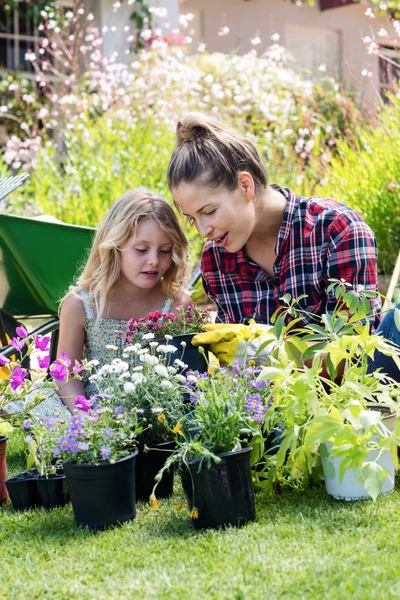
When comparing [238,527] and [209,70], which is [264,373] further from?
[209,70]

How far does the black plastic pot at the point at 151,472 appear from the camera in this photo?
2.07 m

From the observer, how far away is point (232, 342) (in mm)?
2223

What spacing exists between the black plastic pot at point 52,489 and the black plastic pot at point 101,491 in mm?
187

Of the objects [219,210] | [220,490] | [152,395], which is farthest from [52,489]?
[219,210]

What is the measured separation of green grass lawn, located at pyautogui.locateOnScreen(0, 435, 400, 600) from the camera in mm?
1502

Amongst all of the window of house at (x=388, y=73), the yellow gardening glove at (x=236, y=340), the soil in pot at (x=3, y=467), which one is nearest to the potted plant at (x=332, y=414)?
the yellow gardening glove at (x=236, y=340)

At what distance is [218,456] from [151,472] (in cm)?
36

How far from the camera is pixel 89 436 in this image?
1866 millimetres

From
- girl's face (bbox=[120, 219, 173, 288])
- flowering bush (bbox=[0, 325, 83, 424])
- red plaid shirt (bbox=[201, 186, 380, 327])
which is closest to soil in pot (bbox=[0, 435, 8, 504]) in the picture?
flowering bush (bbox=[0, 325, 83, 424])

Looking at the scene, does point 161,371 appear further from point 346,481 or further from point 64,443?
point 346,481

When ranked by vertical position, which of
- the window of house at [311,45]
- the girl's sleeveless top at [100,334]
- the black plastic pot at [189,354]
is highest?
the window of house at [311,45]

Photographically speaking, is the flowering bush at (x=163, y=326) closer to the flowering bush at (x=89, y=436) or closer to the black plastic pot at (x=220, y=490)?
the flowering bush at (x=89, y=436)

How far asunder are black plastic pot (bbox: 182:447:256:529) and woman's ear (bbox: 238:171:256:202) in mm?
910

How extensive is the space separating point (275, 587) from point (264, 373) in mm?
581
